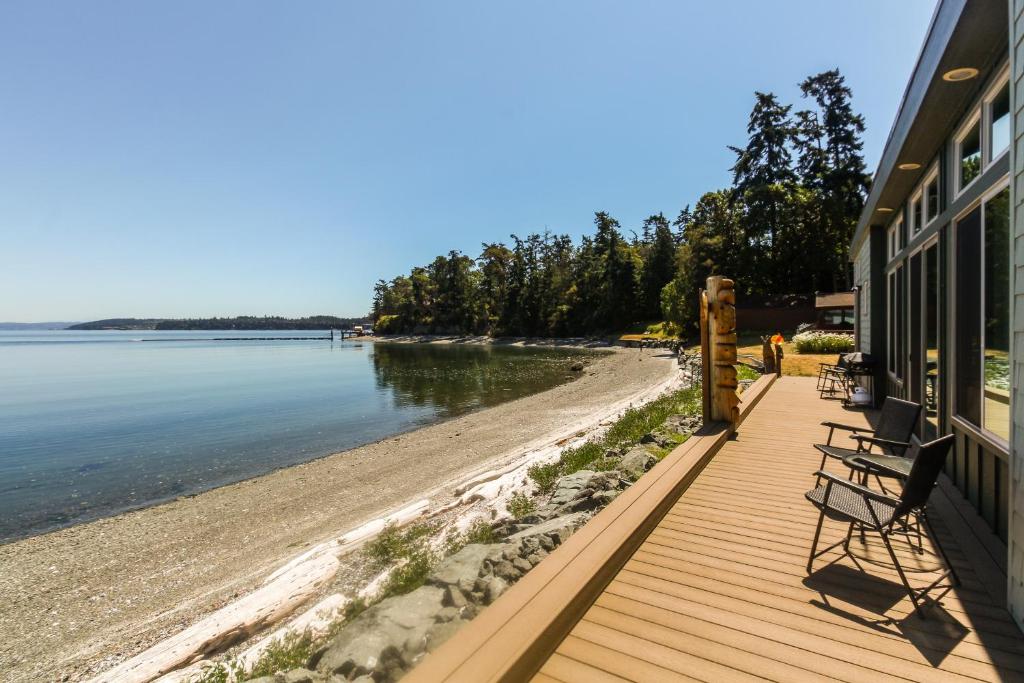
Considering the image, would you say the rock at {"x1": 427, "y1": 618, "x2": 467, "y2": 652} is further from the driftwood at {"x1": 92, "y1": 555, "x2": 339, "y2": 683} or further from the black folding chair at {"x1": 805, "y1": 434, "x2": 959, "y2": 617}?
the driftwood at {"x1": 92, "y1": 555, "x2": 339, "y2": 683}

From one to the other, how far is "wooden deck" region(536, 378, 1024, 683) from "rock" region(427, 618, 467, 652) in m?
0.60

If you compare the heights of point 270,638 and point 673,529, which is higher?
point 673,529

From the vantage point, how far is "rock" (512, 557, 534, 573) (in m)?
3.13

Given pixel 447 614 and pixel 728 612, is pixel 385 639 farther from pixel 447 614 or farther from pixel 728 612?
pixel 728 612

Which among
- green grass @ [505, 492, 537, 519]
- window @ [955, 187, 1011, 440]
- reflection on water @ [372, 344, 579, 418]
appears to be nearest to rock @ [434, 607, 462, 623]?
green grass @ [505, 492, 537, 519]

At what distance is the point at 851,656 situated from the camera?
213 cm

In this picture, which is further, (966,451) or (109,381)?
(109,381)

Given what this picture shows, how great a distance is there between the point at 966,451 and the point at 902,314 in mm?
3071

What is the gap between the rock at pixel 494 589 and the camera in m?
2.82

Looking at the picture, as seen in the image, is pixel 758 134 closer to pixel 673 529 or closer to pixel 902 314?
pixel 902 314

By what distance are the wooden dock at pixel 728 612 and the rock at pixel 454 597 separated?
56 centimetres

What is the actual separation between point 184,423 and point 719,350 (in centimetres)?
1753

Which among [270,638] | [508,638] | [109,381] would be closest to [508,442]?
[270,638]

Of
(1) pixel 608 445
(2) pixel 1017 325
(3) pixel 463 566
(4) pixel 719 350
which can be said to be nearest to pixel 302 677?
(3) pixel 463 566
